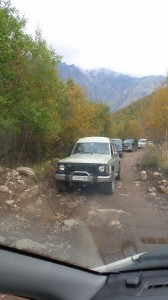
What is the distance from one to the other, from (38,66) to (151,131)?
50.1 ft

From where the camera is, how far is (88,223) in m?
8.91

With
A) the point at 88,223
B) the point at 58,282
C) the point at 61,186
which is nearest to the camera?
the point at 58,282

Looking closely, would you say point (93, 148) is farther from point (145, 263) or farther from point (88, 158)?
point (145, 263)

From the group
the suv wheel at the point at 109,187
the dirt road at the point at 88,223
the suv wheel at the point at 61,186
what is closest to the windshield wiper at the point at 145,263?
the dirt road at the point at 88,223

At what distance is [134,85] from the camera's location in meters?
172

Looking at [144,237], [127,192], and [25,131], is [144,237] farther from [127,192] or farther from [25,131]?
[25,131]

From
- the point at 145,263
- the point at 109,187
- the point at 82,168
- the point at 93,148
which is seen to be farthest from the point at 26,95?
the point at 145,263

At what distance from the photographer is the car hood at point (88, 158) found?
501 inches

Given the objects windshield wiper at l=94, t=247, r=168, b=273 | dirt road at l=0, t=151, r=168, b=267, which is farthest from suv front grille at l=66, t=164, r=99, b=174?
windshield wiper at l=94, t=247, r=168, b=273

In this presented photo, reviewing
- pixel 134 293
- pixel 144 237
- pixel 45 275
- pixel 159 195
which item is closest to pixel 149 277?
pixel 134 293

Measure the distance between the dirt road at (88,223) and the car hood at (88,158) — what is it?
0.97 meters

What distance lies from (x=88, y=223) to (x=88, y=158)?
14.6 ft

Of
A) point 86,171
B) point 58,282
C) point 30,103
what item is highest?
point 30,103

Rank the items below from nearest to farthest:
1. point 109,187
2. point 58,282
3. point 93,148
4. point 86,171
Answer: point 58,282, point 86,171, point 109,187, point 93,148
